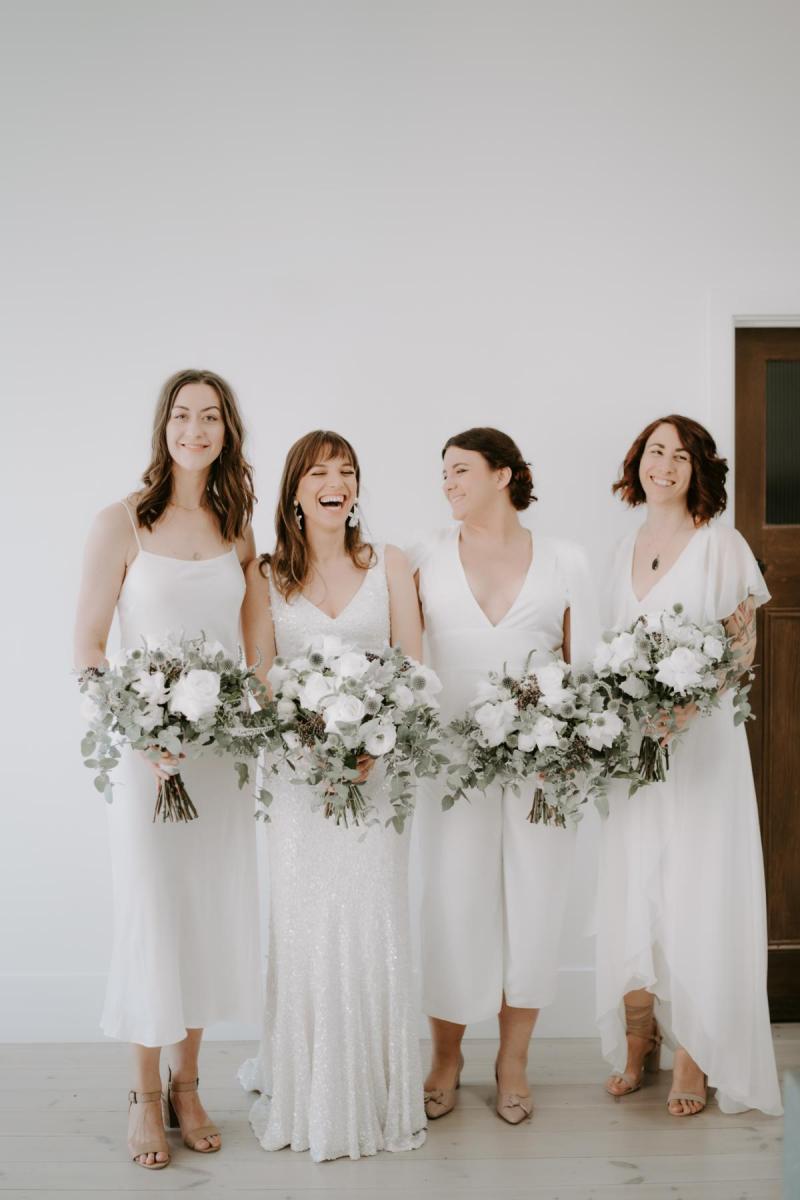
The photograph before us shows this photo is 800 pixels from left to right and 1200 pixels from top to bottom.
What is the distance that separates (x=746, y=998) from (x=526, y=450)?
1.98 meters

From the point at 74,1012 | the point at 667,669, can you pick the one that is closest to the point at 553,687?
the point at 667,669

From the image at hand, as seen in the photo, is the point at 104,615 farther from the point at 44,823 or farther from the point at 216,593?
the point at 44,823

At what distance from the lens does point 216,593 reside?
286 centimetres

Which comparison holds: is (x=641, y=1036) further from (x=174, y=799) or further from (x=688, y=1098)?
(x=174, y=799)

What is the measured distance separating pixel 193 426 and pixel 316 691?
2.80 feet

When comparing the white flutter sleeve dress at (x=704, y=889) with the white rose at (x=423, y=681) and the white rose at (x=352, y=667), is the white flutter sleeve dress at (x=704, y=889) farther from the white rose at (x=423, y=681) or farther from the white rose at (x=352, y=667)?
the white rose at (x=352, y=667)

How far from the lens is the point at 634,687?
110 inches

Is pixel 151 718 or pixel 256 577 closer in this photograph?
pixel 151 718

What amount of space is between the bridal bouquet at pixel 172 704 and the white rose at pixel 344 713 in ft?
0.66

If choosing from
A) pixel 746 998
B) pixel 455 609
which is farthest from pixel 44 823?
pixel 746 998

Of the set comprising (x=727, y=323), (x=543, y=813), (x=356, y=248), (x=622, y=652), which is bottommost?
(x=543, y=813)

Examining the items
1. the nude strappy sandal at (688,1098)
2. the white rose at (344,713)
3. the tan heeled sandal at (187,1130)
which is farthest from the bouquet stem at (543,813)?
the tan heeled sandal at (187,1130)

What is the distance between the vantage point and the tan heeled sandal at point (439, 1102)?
304cm

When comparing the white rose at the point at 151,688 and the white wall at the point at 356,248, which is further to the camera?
the white wall at the point at 356,248
